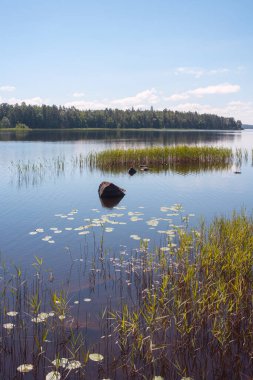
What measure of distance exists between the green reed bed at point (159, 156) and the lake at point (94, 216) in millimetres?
3889

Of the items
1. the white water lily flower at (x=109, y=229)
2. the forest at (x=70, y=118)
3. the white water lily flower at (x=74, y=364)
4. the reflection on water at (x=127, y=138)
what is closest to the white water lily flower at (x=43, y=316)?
the white water lily flower at (x=74, y=364)

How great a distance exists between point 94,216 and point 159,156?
71.0 feet

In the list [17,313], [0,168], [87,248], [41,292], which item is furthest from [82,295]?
[0,168]

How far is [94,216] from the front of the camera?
675 inches

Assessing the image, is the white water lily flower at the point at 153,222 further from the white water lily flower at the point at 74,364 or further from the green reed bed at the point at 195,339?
the white water lily flower at the point at 74,364

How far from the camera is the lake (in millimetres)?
9953

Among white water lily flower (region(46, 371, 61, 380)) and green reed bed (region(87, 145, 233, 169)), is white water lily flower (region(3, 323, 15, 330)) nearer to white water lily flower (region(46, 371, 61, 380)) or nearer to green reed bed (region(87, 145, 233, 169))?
white water lily flower (region(46, 371, 61, 380))

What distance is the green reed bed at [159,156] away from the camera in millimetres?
36000

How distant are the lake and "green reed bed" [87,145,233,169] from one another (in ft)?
12.8

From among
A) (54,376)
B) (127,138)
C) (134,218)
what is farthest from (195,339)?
(127,138)

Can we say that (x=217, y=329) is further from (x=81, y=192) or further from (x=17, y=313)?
(x=81, y=192)

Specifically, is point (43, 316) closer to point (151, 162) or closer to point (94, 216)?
point (94, 216)

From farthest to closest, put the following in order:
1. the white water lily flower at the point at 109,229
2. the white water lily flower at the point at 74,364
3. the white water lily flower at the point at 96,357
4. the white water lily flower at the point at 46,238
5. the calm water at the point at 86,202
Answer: the white water lily flower at the point at 109,229 → the white water lily flower at the point at 46,238 → the calm water at the point at 86,202 → the white water lily flower at the point at 96,357 → the white water lily flower at the point at 74,364

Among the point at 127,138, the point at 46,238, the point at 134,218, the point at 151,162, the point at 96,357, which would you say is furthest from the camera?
the point at 127,138
